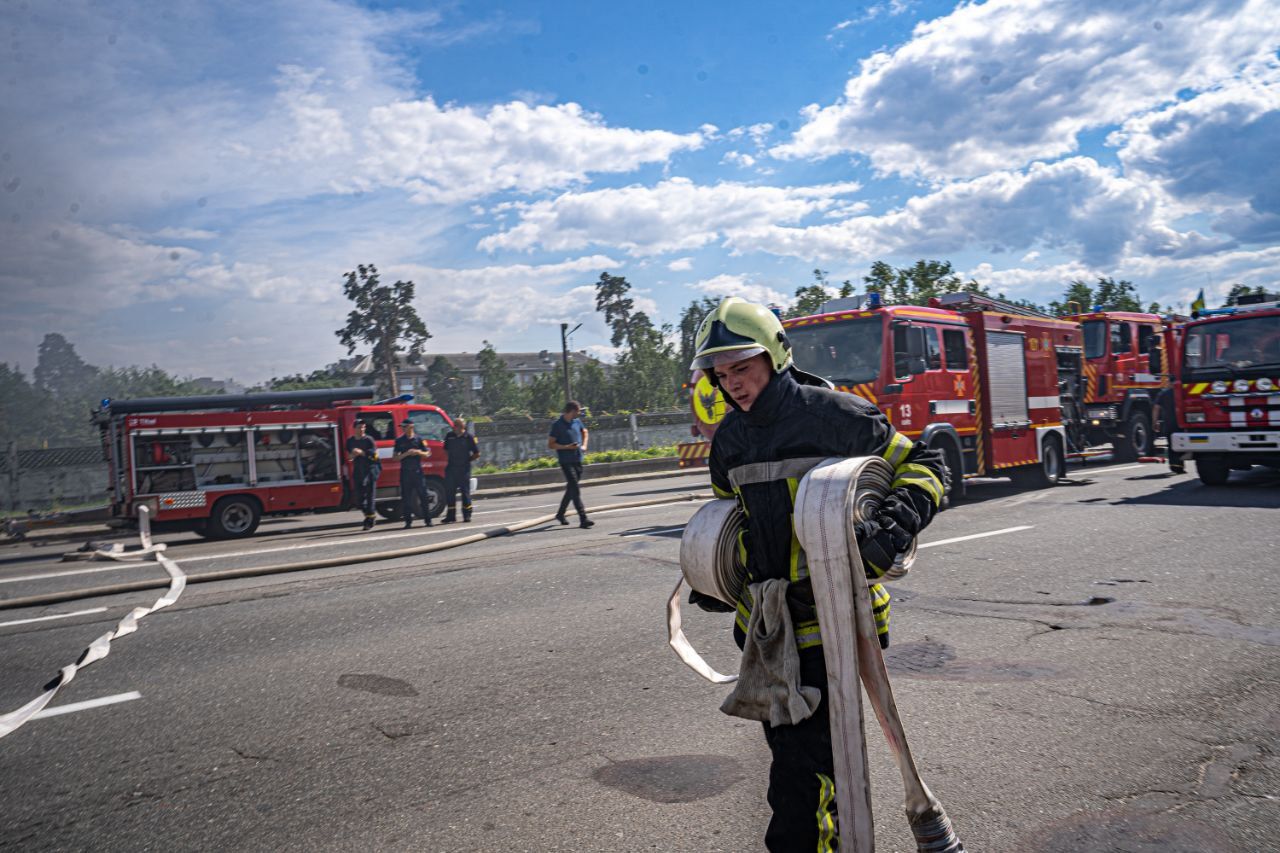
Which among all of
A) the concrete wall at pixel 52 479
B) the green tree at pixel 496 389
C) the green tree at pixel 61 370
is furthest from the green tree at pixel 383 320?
the green tree at pixel 61 370

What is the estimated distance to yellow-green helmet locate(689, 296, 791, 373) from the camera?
106 inches

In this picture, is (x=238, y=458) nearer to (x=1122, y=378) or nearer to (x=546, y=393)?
(x=1122, y=378)

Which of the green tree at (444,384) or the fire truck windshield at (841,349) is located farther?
the green tree at (444,384)

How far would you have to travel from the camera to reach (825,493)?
8.19ft

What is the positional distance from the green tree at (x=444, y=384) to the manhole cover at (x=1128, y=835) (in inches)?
3349

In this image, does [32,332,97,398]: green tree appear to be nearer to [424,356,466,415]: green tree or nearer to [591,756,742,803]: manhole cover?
[424,356,466,415]: green tree

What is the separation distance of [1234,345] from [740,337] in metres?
12.8

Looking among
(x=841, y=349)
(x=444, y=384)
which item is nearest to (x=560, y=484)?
(x=841, y=349)

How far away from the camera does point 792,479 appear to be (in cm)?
270

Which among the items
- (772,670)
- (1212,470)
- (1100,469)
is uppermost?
(772,670)

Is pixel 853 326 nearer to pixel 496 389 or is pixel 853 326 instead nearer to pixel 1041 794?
pixel 1041 794

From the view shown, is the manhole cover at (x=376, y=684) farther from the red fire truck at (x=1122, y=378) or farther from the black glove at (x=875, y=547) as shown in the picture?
the red fire truck at (x=1122, y=378)

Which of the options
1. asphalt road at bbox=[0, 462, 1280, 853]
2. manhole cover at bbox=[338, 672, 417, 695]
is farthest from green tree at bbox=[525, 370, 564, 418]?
manhole cover at bbox=[338, 672, 417, 695]

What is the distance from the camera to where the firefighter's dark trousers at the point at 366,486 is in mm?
15602
